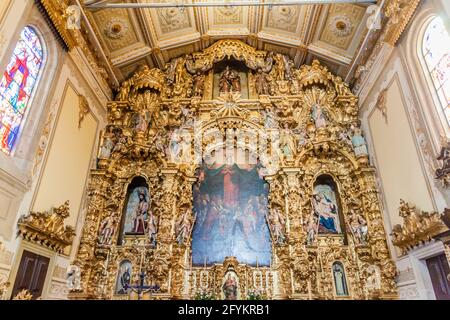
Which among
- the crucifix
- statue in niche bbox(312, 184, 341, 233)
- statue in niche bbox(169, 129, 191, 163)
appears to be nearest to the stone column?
the crucifix

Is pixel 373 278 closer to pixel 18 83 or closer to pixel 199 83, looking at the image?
pixel 199 83

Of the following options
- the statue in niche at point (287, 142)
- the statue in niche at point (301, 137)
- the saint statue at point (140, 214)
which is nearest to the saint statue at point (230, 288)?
the saint statue at point (140, 214)

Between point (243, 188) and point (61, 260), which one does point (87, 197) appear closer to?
point (61, 260)

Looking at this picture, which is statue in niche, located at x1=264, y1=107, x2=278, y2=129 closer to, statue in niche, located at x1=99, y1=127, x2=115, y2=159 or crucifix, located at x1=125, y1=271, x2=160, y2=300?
statue in niche, located at x1=99, y1=127, x2=115, y2=159

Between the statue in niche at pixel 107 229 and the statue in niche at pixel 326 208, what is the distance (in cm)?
712

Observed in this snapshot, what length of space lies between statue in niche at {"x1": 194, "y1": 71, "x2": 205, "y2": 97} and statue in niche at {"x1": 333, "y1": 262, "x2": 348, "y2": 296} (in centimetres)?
846

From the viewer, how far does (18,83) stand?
7598 mm

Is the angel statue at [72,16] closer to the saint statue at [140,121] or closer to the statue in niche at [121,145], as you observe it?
the saint statue at [140,121]

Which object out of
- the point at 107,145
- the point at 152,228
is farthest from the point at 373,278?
the point at 107,145

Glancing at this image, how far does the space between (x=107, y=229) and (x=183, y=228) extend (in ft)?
8.69

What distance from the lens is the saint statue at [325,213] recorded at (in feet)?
34.1

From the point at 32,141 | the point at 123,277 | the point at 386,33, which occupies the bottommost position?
the point at 123,277
